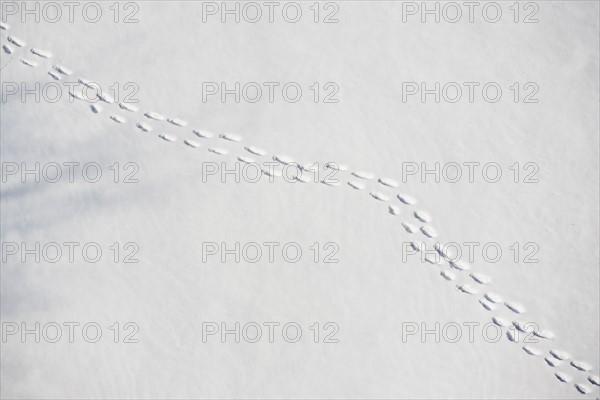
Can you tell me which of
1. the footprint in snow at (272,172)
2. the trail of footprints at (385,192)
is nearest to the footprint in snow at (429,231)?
the trail of footprints at (385,192)

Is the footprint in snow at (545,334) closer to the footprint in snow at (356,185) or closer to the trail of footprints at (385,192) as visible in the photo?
the trail of footprints at (385,192)

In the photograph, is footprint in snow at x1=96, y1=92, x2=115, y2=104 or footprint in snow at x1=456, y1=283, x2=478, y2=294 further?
footprint in snow at x1=96, y1=92, x2=115, y2=104

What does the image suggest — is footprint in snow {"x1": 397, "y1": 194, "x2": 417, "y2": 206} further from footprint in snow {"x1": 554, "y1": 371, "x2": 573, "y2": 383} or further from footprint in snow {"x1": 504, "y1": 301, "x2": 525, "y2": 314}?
footprint in snow {"x1": 554, "y1": 371, "x2": 573, "y2": 383}

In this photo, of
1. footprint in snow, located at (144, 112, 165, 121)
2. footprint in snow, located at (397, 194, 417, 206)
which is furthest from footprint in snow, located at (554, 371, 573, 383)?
footprint in snow, located at (144, 112, 165, 121)

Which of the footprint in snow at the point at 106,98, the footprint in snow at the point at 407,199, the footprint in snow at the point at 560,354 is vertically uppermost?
the footprint in snow at the point at 106,98

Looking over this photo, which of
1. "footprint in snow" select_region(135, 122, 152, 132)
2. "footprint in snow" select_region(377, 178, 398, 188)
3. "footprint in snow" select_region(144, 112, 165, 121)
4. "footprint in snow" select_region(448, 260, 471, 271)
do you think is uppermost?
"footprint in snow" select_region(144, 112, 165, 121)

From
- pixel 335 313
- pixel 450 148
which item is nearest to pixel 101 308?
pixel 335 313

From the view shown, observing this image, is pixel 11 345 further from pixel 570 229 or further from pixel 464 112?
pixel 570 229

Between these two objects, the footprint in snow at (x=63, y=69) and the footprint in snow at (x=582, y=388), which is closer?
the footprint in snow at (x=582, y=388)
